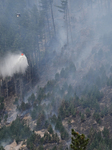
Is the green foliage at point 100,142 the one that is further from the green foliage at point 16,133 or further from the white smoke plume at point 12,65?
the white smoke plume at point 12,65

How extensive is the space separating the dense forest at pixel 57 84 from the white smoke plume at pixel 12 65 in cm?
63

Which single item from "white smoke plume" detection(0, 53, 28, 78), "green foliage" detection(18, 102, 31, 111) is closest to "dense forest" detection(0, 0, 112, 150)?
"green foliage" detection(18, 102, 31, 111)

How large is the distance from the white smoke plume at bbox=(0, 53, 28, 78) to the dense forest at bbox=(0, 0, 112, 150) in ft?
2.07

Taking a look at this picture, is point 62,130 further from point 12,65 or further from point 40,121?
point 12,65

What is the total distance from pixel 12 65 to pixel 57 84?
875 centimetres

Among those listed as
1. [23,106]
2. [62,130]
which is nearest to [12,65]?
[23,106]

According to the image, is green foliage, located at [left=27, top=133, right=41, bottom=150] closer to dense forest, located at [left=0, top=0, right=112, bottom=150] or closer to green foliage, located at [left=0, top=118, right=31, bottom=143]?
dense forest, located at [left=0, top=0, right=112, bottom=150]

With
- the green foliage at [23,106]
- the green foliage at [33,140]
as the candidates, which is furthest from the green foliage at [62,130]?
the green foliage at [23,106]

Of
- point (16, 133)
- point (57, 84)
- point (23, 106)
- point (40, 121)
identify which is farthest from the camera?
point (57, 84)

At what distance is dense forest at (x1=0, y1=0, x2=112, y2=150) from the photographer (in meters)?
16.4

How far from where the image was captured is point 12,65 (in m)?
29.9

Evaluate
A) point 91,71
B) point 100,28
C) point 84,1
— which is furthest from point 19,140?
point 84,1

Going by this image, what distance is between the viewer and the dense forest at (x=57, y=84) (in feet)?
53.7

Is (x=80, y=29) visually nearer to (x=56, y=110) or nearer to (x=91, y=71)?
(x=91, y=71)
